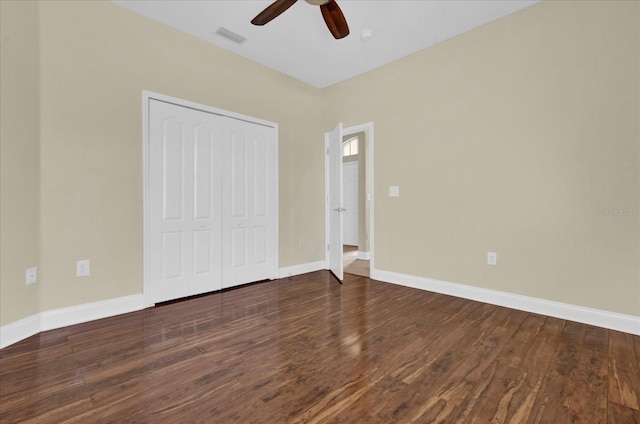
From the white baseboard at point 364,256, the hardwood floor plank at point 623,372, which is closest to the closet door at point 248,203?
the white baseboard at point 364,256

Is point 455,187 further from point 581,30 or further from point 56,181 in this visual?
point 56,181

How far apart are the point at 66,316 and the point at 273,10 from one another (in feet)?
9.63

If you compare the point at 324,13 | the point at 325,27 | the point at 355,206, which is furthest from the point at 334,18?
the point at 355,206

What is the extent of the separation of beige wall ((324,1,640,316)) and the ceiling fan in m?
1.45

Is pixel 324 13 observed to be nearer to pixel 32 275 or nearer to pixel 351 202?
pixel 32 275

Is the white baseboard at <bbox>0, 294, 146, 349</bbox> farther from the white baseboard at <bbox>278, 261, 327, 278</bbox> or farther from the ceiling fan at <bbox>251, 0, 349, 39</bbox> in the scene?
the ceiling fan at <bbox>251, 0, 349, 39</bbox>

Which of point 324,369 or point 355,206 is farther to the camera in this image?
point 355,206

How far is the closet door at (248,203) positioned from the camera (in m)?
3.46

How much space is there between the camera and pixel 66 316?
2.39 meters

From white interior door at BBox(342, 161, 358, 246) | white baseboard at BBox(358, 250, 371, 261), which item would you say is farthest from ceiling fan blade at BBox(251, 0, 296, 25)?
white interior door at BBox(342, 161, 358, 246)

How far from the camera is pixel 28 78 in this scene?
87.1 inches

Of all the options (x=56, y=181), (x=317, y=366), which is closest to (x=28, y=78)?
(x=56, y=181)

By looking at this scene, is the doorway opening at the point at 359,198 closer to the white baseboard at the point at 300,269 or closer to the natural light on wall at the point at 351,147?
the natural light on wall at the point at 351,147

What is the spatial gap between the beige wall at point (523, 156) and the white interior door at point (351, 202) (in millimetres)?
3139
